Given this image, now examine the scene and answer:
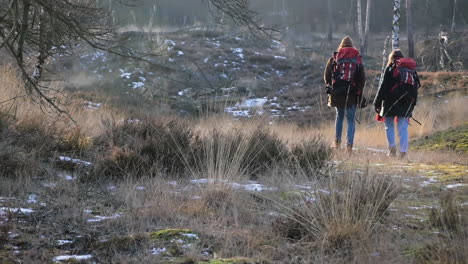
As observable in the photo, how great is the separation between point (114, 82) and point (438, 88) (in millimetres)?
14508

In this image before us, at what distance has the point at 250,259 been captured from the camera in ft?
8.13

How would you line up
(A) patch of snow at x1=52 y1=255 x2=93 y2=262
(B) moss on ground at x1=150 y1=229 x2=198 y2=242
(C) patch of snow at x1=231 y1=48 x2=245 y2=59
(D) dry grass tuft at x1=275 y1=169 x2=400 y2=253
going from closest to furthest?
(A) patch of snow at x1=52 y1=255 x2=93 y2=262 < (D) dry grass tuft at x1=275 y1=169 x2=400 y2=253 < (B) moss on ground at x1=150 y1=229 x2=198 y2=242 < (C) patch of snow at x1=231 y1=48 x2=245 y2=59

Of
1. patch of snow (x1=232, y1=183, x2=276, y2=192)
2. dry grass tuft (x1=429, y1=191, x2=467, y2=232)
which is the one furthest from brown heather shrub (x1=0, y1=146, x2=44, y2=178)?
dry grass tuft (x1=429, y1=191, x2=467, y2=232)

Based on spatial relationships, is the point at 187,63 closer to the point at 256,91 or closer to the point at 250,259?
the point at 256,91

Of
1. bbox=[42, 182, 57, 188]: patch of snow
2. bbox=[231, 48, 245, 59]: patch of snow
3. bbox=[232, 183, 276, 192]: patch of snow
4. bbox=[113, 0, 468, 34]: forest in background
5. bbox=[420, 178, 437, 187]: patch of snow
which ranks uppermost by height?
bbox=[113, 0, 468, 34]: forest in background

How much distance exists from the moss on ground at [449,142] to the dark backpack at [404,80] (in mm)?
2125

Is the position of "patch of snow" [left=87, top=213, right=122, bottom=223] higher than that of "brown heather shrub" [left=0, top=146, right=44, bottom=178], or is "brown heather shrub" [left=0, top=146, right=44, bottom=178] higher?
"brown heather shrub" [left=0, top=146, right=44, bottom=178]

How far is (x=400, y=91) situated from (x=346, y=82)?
86 centimetres

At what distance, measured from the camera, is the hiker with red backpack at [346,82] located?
7.32m

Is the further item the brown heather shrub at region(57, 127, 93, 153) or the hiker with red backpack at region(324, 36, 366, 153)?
the hiker with red backpack at region(324, 36, 366, 153)

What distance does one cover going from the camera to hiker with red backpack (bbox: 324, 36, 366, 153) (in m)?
7.32

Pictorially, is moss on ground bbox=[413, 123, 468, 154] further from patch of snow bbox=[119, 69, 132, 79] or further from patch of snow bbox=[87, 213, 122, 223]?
patch of snow bbox=[119, 69, 132, 79]

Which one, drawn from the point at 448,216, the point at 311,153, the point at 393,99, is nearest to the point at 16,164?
the point at 311,153

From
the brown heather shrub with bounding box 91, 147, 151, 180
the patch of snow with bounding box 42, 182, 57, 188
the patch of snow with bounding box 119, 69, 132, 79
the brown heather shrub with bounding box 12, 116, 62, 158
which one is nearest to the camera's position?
the patch of snow with bounding box 42, 182, 57, 188
